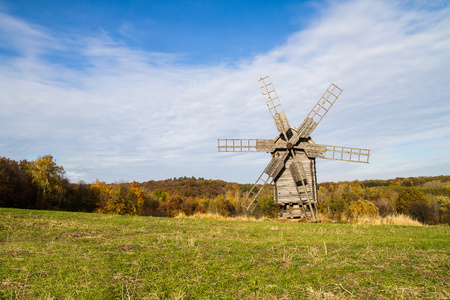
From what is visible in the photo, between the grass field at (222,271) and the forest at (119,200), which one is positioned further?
the forest at (119,200)

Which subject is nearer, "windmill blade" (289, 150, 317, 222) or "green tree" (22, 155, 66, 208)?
"windmill blade" (289, 150, 317, 222)

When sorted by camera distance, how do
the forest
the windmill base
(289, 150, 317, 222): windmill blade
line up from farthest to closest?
the forest < the windmill base < (289, 150, 317, 222): windmill blade

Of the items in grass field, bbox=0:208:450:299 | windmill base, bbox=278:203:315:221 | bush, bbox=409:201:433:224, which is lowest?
bush, bbox=409:201:433:224

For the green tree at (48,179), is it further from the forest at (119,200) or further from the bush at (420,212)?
the bush at (420,212)

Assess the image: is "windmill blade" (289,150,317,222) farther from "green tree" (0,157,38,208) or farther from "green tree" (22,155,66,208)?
"green tree" (22,155,66,208)

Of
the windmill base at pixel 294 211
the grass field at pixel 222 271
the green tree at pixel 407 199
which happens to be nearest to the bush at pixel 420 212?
the green tree at pixel 407 199

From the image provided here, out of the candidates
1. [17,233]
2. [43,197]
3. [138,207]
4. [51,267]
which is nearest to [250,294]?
[51,267]

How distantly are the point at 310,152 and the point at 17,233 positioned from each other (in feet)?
54.6

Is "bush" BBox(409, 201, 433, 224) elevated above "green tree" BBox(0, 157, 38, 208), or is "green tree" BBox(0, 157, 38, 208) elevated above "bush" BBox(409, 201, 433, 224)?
"green tree" BBox(0, 157, 38, 208)

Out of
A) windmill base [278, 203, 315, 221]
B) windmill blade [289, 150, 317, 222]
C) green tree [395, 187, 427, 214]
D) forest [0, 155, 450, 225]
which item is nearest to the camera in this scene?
windmill blade [289, 150, 317, 222]

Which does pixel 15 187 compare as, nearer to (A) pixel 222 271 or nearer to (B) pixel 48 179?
(B) pixel 48 179

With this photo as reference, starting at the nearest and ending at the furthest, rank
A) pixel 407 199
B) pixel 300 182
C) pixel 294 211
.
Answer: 1. pixel 294 211
2. pixel 300 182
3. pixel 407 199

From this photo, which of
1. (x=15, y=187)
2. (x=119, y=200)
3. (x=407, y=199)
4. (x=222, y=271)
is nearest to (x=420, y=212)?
(x=407, y=199)

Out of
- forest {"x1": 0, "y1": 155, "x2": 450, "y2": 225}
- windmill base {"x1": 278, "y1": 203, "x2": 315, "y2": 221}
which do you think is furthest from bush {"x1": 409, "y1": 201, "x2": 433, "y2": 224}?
windmill base {"x1": 278, "y1": 203, "x2": 315, "y2": 221}
